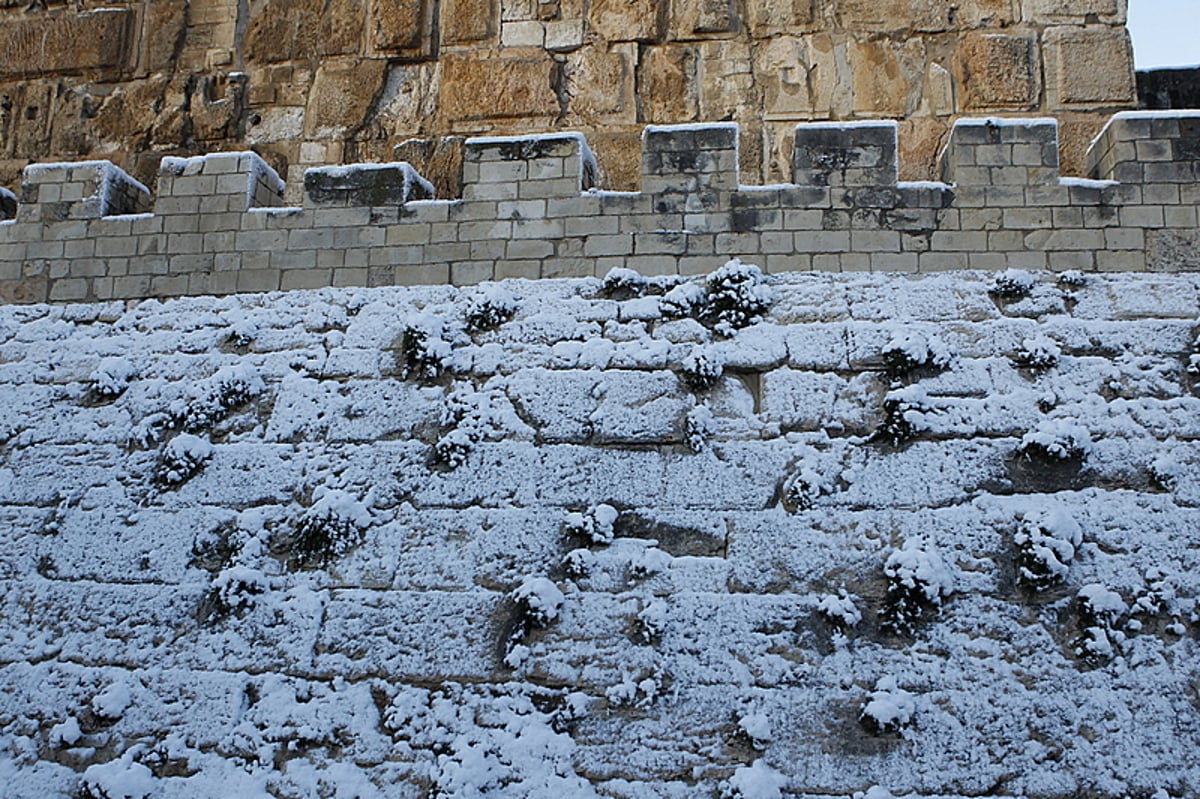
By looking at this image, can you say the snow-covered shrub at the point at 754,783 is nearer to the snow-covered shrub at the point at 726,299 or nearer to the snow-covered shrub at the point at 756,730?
the snow-covered shrub at the point at 756,730

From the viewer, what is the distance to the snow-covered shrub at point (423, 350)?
4.05 m

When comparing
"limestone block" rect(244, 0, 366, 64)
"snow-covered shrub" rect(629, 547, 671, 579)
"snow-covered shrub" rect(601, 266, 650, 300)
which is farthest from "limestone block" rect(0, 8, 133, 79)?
"snow-covered shrub" rect(629, 547, 671, 579)

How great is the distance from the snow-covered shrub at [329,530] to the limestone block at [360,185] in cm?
156

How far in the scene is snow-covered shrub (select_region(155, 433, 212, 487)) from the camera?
3898 mm

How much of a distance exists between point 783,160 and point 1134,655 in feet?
11.0

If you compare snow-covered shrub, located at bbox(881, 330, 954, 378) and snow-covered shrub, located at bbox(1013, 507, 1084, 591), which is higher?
snow-covered shrub, located at bbox(881, 330, 954, 378)

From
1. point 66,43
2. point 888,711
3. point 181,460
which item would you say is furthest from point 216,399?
point 66,43

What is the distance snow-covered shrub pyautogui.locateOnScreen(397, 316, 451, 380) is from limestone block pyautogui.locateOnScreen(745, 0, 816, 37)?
10.0 feet

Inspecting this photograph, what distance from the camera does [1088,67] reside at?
5.60 metres

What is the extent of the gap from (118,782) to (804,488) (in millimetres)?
2519

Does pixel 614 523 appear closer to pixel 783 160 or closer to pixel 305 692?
pixel 305 692

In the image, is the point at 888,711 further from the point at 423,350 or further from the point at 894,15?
the point at 894,15

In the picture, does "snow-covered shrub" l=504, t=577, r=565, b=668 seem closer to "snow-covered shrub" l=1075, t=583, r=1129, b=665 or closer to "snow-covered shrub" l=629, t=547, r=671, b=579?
"snow-covered shrub" l=629, t=547, r=671, b=579

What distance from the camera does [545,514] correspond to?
363 cm
